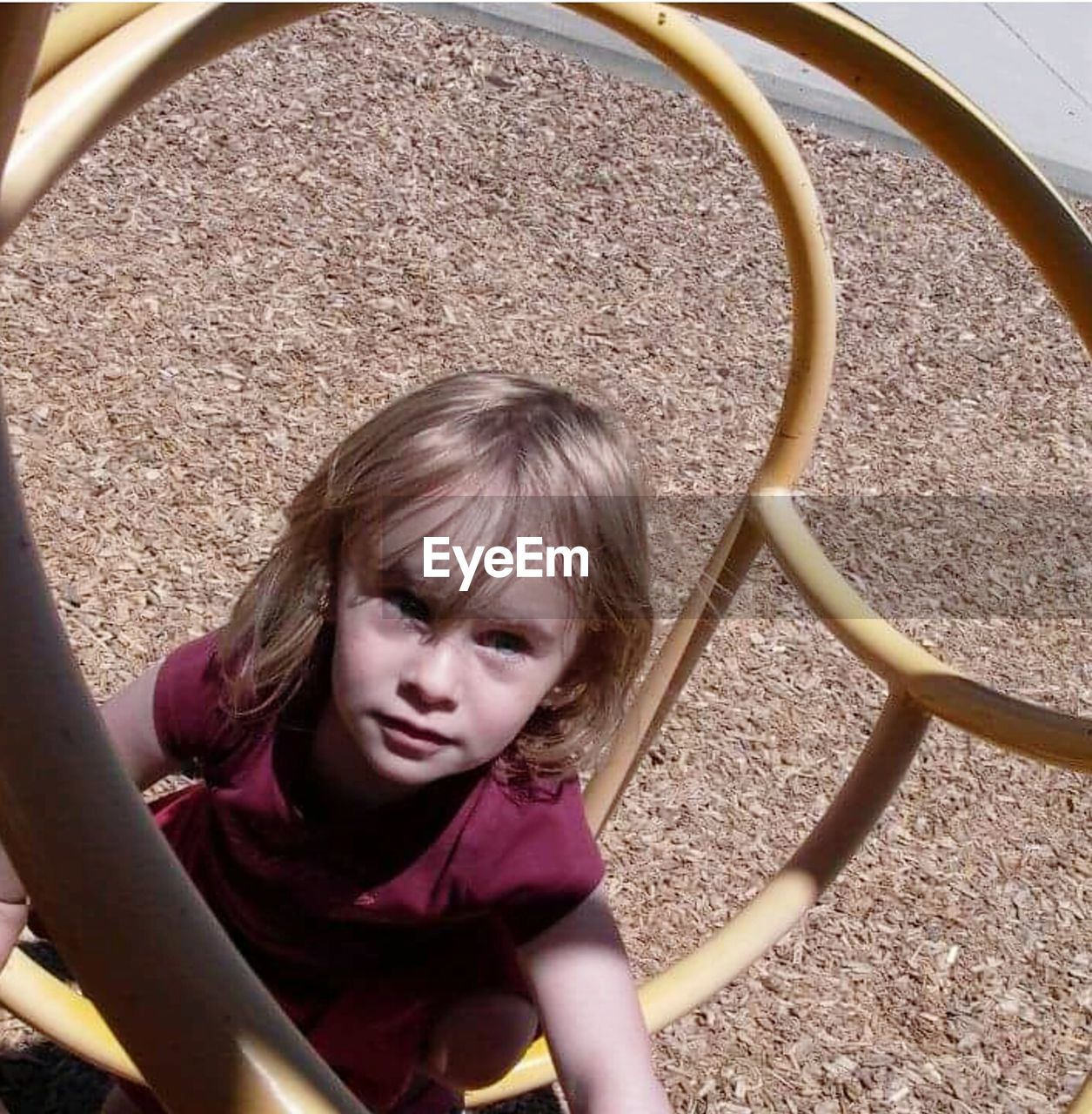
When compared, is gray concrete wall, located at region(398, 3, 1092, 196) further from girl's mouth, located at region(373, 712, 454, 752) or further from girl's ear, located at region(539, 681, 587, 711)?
girl's mouth, located at region(373, 712, 454, 752)

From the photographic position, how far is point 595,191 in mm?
3100

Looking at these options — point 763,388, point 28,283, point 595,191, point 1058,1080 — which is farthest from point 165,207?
point 1058,1080

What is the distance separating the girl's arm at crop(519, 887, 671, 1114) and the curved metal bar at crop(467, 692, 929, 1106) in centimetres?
26

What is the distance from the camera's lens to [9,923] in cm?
107

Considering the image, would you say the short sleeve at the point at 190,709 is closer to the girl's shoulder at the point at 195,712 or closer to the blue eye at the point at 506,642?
the girl's shoulder at the point at 195,712

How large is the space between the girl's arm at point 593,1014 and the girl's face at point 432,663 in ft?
0.54

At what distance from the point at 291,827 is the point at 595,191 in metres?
2.16

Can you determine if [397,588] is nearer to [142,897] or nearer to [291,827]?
[291,827]

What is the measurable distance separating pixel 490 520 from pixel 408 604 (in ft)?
0.26

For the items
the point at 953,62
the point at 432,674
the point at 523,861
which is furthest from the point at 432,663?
the point at 953,62

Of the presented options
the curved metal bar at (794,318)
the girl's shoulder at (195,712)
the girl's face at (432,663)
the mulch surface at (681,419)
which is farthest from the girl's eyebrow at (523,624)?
the mulch surface at (681,419)

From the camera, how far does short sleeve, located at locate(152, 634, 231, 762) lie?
3.90ft

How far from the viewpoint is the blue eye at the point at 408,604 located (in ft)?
3.46

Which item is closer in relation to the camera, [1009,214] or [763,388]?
[1009,214]
